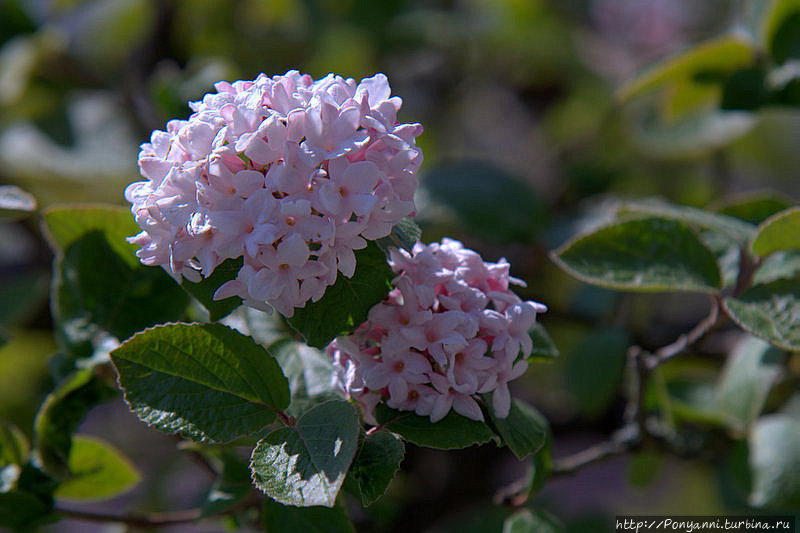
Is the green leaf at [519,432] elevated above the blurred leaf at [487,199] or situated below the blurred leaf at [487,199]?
above

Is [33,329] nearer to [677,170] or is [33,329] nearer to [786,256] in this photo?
[786,256]

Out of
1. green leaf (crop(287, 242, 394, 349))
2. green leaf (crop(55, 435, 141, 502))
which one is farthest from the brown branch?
green leaf (crop(287, 242, 394, 349))

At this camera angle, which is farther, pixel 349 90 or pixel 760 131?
pixel 760 131

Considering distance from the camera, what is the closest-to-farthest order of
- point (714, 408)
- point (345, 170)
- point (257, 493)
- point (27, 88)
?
point (345, 170)
point (257, 493)
point (714, 408)
point (27, 88)

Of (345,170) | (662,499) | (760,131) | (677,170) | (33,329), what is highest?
(345,170)

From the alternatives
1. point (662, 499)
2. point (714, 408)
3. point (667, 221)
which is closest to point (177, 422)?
point (667, 221)

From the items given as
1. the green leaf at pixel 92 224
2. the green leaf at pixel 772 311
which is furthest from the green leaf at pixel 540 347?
the green leaf at pixel 92 224

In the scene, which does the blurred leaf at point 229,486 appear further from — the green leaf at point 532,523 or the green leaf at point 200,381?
the green leaf at point 532,523

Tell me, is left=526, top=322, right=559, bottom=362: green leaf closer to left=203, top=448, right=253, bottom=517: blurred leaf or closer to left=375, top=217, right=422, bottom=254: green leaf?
left=375, top=217, right=422, bottom=254: green leaf
